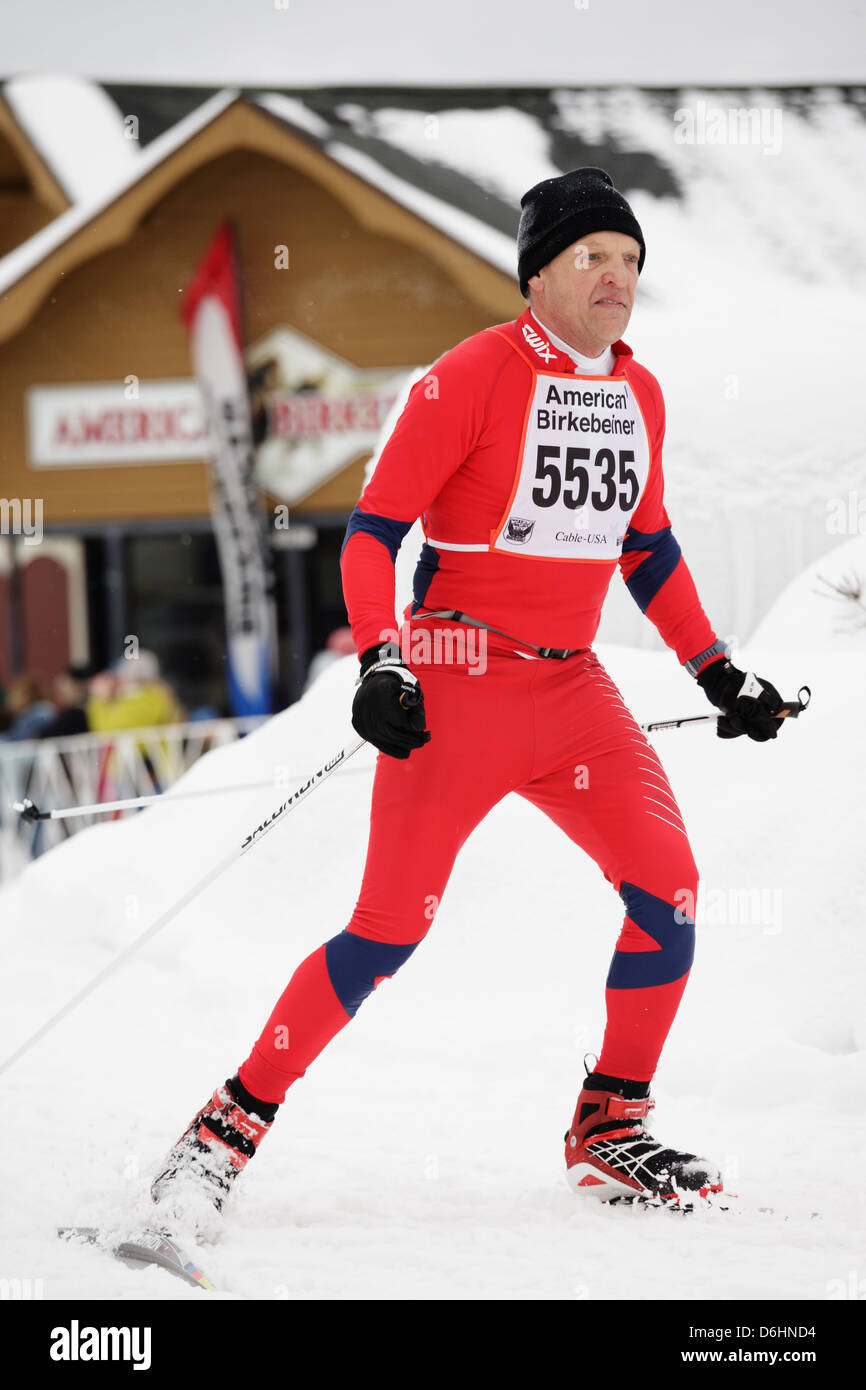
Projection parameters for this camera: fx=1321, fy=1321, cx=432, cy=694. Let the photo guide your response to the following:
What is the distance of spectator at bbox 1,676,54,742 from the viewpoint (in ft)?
21.1

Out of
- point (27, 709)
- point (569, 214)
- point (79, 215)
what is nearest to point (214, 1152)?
point (569, 214)

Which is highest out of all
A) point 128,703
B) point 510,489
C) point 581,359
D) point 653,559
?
point 581,359

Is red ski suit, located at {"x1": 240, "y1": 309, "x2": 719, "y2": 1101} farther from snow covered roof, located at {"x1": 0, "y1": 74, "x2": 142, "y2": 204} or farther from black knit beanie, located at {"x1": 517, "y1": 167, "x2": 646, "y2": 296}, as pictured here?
snow covered roof, located at {"x1": 0, "y1": 74, "x2": 142, "y2": 204}

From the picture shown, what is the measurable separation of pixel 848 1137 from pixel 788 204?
299 centimetres

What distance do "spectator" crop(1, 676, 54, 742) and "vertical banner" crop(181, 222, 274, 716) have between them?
3.48 feet

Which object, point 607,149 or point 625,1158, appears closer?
point 625,1158

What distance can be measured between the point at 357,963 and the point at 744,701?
2.61 ft

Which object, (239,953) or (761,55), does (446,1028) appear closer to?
(239,953)

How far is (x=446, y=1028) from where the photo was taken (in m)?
3.12

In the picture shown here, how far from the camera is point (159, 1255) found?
1865mm

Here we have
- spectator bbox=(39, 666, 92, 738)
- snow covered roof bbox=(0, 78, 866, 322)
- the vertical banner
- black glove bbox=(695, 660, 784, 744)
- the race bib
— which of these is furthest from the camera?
the vertical banner

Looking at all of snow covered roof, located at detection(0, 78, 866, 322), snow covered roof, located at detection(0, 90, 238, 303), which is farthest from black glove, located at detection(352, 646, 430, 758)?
snow covered roof, located at detection(0, 90, 238, 303)

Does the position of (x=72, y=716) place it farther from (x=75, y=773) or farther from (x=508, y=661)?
(x=508, y=661)

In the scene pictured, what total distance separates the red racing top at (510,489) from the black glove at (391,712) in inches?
4.1
